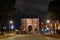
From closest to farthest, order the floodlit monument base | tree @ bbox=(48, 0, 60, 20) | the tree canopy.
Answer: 1. the tree canopy
2. tree @ bbox=(48, 0, 60, 20)
3. the floodlit monument base

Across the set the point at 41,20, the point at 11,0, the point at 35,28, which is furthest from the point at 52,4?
the point at 41,20

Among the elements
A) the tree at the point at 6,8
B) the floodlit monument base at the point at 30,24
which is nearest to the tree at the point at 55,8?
the tree at the point at 6,8

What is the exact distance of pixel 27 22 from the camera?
77.6m

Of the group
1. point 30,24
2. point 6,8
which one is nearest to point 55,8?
point 6,8

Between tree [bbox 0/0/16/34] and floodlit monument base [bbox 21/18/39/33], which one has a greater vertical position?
tree [bbox 0/0/16/34]

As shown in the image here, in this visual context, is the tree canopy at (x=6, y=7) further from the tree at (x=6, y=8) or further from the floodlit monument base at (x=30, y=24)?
the floodlit monument base at (x=30, y=24)

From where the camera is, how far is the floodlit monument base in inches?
3036

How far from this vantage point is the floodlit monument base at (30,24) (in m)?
77.1

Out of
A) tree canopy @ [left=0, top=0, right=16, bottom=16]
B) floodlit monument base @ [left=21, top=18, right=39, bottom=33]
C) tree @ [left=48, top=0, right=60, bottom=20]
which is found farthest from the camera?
floodlit monument base @ [left=21, top=18, right=39, bottom=33]

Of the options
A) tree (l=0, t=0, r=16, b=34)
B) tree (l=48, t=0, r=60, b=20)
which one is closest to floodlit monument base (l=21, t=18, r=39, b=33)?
tree (l=48, t=0, r=60, b=20)

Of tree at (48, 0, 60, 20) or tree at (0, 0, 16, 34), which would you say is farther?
tree at (48, 0, 60, 20)

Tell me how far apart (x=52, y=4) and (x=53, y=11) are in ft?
7.62

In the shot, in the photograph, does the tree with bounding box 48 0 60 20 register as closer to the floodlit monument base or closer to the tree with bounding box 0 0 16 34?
the tree with bounding box 0 0 16 34

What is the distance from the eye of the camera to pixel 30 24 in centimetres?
7794
